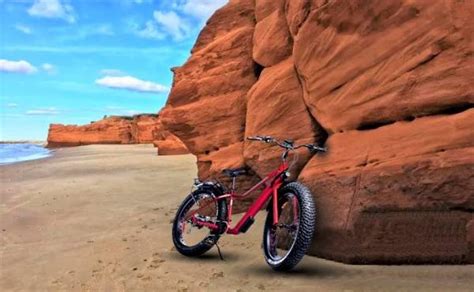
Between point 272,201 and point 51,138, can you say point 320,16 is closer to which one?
point 272,201

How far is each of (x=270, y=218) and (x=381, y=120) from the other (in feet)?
5.27

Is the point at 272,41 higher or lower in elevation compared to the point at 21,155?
higher

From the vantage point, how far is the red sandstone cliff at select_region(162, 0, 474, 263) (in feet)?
14.2

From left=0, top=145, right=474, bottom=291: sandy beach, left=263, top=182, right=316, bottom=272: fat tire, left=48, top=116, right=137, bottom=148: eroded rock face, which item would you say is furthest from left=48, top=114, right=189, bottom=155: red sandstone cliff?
left=263, top=182, right=316, bottom=272: fat tire

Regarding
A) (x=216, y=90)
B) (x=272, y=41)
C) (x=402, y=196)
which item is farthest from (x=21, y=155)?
(x=402, y=196)

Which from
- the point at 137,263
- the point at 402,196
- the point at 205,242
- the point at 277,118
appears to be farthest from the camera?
the point at 277,118

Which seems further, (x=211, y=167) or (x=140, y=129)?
(x=140, y=129)

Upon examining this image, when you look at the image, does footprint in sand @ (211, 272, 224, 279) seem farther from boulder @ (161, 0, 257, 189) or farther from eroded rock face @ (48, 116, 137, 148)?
eroded rock face @ (48, 116, 137, 148)

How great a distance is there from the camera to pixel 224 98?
7883 mm

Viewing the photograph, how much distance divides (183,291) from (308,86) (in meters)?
2.94

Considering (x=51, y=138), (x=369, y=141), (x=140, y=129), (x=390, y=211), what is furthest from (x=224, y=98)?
(x=51, y=138)

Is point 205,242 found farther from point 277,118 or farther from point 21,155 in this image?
point 21,155

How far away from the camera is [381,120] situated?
4973 mm

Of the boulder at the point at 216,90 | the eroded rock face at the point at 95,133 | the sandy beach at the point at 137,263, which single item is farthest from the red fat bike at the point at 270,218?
the eroded rock face at the point at 95,133
